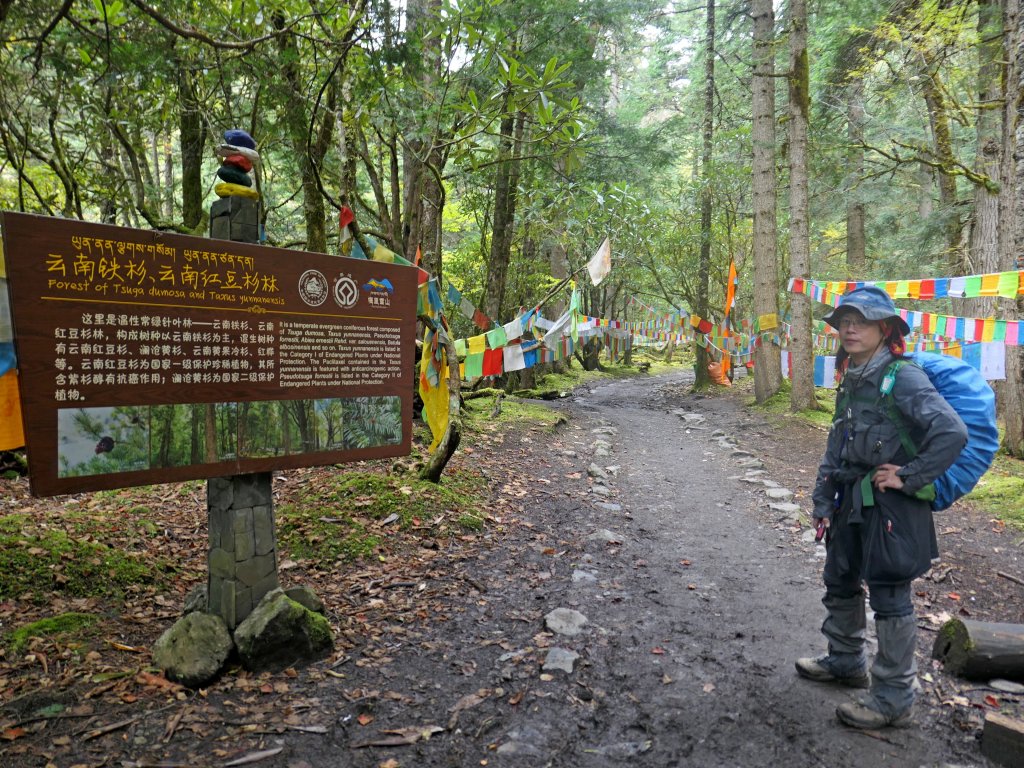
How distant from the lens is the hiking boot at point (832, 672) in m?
2.97

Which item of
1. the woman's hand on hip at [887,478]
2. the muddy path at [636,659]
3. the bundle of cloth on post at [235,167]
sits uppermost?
the bundle of cloth on post at [235,167]

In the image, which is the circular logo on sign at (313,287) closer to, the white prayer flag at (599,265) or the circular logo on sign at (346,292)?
Result: the circular logo on sign at (346,292)

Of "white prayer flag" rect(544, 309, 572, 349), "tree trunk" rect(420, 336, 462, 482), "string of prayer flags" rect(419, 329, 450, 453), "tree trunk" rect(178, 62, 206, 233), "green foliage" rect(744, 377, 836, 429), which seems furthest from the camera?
"green foliage" rect(744, 377, 836, 429)

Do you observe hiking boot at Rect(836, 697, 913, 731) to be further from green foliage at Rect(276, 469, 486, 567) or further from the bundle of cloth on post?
the bundle of cloth on post

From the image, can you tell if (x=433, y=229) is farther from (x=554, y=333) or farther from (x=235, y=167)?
(x=235, y=167)

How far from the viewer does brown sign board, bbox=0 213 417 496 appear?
8.14ft

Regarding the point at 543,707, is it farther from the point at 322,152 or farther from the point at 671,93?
the point at 671,93

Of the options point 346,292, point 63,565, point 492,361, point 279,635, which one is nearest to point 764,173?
point 492,361

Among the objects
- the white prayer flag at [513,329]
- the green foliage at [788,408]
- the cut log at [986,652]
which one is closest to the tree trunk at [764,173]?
the green foliage at [788,408]

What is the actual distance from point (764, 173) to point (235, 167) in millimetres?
10872

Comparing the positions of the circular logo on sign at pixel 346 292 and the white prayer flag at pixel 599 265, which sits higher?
the white prayer flag at pixel 599 265

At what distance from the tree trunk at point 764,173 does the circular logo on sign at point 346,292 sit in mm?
10103

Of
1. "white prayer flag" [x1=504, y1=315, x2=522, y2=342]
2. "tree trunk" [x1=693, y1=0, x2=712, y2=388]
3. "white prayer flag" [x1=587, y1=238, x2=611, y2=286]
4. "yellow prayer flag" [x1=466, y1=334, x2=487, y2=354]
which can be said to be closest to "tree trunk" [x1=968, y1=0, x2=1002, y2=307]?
"white prayer flag" [x1=587, y1=238, x2=611, y2=286]

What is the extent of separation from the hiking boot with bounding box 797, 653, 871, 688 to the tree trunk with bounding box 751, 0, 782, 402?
31.5 ft
